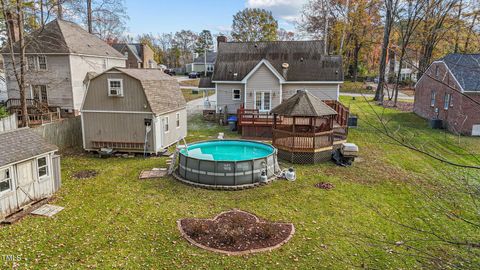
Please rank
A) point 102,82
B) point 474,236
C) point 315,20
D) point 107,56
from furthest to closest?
point 315,20
point 107,56
point 102,82
point 474,236

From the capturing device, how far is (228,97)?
2794 cm

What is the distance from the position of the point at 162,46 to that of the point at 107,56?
233ft

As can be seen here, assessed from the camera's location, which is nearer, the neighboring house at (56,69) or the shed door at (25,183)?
the shed door at (25,183)

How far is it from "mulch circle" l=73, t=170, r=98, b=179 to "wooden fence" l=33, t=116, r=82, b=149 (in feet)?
12.6

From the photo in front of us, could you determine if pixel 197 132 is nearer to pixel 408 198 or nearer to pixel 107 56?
pixel 107 56

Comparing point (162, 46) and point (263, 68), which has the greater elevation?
point (162, 46)

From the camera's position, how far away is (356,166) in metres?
16.2

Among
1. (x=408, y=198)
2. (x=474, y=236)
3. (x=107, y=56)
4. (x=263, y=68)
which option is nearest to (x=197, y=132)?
(x=263, y=68)

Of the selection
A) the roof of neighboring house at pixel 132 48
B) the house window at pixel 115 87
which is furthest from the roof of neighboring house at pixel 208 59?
the house window at pixel 115 87

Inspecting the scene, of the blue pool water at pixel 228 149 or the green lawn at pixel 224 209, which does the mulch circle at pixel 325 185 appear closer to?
the green lawn at pixel 224 209

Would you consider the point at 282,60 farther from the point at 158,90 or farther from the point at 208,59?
the point at 208,59

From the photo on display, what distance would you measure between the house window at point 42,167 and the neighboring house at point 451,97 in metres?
19.5

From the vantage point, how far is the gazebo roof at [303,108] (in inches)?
674

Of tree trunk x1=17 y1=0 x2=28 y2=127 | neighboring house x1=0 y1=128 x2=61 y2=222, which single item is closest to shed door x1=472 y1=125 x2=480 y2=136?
neighboring house x1=0 y1=128 x2=61 y2=222
